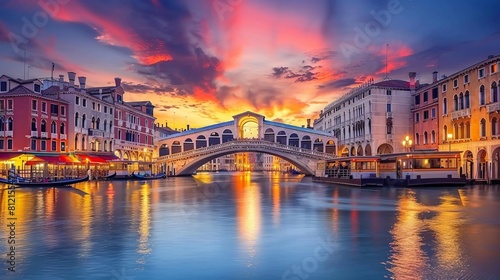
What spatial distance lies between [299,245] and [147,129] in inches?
2152

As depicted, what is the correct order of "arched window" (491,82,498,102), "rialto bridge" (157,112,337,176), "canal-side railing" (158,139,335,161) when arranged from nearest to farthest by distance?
1. "arched window" (491,82,498,102)
2. "canal-side railing" (158,139,335,161)
3. "rialto bridge" (157,112,337,176)

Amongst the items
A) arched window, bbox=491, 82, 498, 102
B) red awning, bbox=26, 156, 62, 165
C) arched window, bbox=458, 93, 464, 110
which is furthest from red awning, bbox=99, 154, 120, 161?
arched window, bbox=491, 82, 498, 102

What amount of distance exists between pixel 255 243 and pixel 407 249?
3869 millimetres

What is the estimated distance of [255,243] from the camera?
39.0 feet

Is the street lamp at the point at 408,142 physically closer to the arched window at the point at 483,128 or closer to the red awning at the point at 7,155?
the arched window at the point at 483,128

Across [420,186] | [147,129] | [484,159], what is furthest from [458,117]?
[147,129]

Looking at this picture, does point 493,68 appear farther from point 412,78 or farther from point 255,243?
point 255,243

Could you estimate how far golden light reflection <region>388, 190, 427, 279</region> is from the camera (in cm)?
891

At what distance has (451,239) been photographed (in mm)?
12133

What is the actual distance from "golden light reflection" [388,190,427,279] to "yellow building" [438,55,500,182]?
2153 centimetres

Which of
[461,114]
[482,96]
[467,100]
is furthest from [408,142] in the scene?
[482,96]

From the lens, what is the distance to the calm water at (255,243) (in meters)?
9.11

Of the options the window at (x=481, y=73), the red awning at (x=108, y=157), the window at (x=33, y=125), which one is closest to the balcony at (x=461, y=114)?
the window at (x=481, y=73)

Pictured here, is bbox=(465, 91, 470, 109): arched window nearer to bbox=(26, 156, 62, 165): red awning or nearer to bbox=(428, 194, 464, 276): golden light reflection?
bbox=(428, 194, 464, 276): golden light reflection
